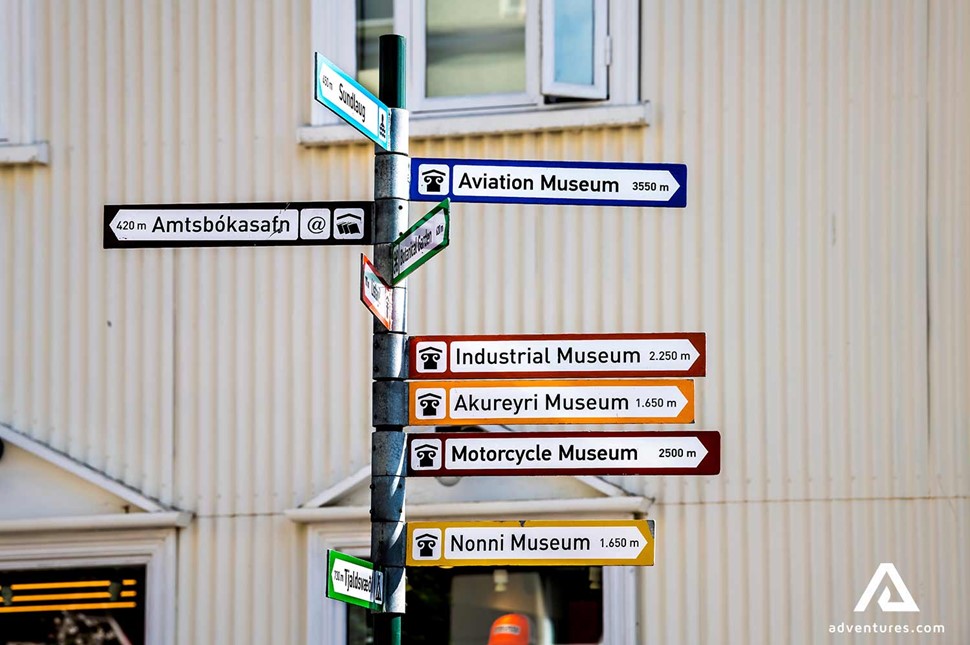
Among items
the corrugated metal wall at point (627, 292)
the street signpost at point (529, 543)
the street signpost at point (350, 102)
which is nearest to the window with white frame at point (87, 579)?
the corrugated metal wall at point (627, 292)

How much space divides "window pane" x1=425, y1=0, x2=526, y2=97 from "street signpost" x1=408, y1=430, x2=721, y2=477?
142 inches

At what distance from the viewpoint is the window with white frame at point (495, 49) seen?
30.8 ft

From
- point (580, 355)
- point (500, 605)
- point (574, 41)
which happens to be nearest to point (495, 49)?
point (574, 41)

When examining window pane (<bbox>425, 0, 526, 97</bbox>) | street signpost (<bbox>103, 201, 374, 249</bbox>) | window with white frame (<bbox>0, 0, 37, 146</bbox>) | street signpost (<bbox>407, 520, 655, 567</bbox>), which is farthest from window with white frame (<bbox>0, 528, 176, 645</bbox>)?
street signpost (<bbox>407, 520, 655, 567</bbox>)

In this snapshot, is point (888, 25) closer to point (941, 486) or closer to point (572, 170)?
point (941, 486)

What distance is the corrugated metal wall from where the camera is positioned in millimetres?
8938

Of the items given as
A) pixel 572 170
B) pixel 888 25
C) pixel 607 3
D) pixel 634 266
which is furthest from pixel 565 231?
pixel 572 170

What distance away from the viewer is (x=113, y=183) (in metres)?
9.77

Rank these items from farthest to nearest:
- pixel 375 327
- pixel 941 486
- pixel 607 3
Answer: pixel 607 3 → pixel 941 486 → pixel 375 327

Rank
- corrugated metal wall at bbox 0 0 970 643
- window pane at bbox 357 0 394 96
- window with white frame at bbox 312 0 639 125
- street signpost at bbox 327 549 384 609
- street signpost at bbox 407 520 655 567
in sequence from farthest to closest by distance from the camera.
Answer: window pane at bbox 357 0 394 96 → window with white frame at bbox 312 0 639 125 → corrugated metal wall at bbox 0 0 970 643 → street signpost at bbox 407 520 655 567 → street signpost at bbox 327 549 384 609

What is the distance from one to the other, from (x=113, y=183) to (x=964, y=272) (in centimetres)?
461

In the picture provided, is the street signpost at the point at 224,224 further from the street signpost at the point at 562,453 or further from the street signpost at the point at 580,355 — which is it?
the street signpost at the point at 562,453

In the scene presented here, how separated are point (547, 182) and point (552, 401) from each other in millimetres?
825

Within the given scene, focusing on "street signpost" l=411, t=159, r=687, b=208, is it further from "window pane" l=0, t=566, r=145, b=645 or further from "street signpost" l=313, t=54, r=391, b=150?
"window pane" l=0, t=566, r=145, b=645
